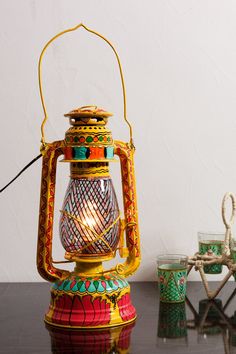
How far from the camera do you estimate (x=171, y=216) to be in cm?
152

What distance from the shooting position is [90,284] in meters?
1.15

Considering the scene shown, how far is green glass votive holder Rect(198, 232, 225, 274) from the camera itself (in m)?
1.41

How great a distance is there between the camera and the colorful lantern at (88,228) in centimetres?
114

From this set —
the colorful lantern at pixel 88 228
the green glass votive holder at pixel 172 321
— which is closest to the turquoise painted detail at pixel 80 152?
the colorful lantern at pixel 88 228

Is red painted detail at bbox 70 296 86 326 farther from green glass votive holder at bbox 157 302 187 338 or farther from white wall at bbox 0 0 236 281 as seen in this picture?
white wall at bbox 0 0 236 281

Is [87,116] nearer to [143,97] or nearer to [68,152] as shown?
[68,152]

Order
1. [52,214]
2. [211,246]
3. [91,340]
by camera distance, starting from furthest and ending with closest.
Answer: [211,246]
[52,214]
[91,340]

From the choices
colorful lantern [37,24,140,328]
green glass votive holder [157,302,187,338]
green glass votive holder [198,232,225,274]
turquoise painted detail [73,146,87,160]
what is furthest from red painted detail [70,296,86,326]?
green glass votive holder [198,232,225,274]

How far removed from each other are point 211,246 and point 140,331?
1.12ft

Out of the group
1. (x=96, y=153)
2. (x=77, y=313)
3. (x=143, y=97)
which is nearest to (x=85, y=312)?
(x=77, y=313)

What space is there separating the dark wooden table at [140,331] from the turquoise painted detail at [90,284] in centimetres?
7

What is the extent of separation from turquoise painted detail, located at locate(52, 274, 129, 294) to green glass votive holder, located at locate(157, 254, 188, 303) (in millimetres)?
147

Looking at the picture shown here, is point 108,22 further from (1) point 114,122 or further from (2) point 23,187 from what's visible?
(2) point 23,187

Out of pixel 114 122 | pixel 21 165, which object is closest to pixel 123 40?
pixel 114 122
